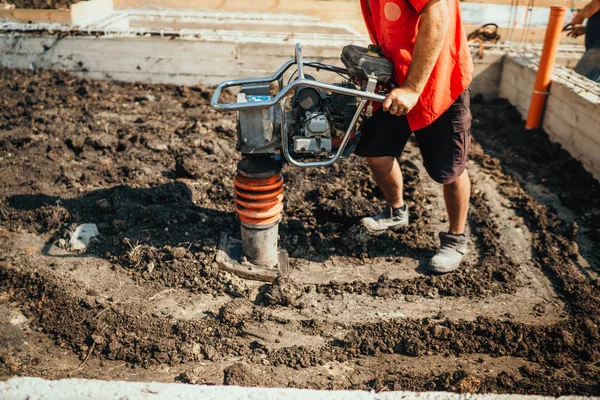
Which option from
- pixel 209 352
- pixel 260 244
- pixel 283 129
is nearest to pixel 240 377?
pixel 209 352

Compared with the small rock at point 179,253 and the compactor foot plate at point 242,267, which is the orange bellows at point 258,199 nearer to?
the compactor foot plate at point 242,267

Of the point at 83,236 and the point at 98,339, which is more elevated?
the point at 83,236

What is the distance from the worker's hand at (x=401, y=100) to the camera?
9.25 feet

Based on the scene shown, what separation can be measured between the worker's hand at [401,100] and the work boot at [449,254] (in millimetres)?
1068

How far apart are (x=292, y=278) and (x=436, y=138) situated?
1205 mm

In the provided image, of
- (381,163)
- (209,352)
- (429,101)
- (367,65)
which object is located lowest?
(209,352)

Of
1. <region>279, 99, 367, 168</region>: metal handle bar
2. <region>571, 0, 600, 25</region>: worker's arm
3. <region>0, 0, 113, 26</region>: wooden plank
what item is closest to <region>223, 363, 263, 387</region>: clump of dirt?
<region>279, 99, 367, 168</region>: metal handle bar

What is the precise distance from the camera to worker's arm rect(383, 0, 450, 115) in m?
2.71

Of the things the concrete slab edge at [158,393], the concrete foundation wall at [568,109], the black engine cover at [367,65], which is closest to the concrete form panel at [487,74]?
the concrete foundation wall at [568,109]

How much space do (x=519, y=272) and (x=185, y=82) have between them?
168 inches

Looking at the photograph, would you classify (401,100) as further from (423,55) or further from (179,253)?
(179,253)

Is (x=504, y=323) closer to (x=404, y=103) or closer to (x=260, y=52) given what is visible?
(x=404, y=103)

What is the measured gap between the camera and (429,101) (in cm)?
298

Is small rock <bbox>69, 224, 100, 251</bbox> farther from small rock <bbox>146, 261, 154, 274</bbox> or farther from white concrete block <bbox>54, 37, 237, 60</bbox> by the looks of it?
white concrete block <bbox>54, 37, 237, 60</bbox>
